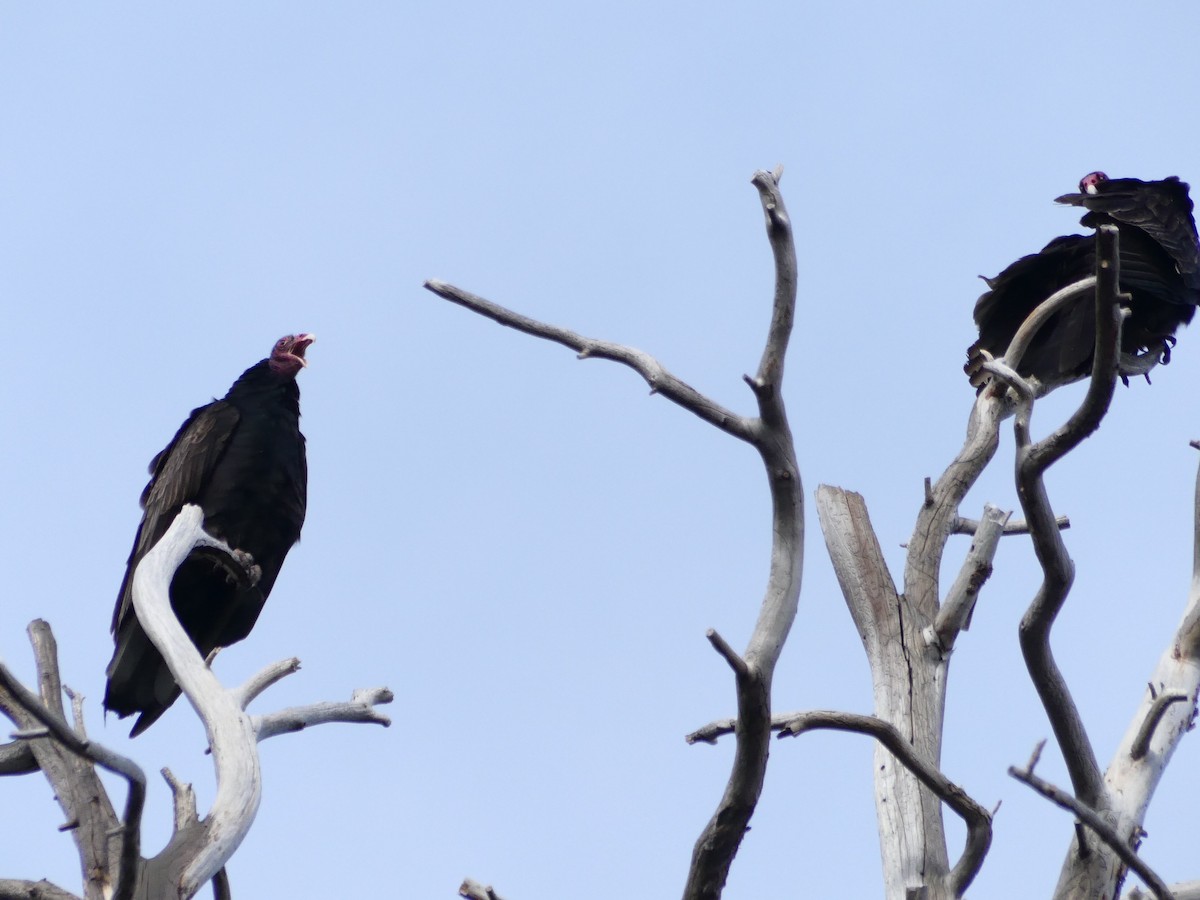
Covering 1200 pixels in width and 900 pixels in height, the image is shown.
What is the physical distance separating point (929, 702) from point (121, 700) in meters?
2.53

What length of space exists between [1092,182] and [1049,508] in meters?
3.53

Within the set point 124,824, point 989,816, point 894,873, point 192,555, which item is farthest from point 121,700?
point 989,816

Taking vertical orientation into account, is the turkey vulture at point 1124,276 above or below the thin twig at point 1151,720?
above

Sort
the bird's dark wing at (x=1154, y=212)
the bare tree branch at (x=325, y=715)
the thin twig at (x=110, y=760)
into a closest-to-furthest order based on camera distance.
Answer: the thin twig at (x=110, y=760) < the bare tree branch at (x=325, y=715) < the bird's dark wing at (x=1154, y=212)

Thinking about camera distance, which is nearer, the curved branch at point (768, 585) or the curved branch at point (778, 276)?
the curved branch at point (768, 585)

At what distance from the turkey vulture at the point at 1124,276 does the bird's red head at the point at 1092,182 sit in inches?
0.4

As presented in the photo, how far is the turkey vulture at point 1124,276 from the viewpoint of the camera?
5016 mm

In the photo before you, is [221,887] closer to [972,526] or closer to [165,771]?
[165,771]

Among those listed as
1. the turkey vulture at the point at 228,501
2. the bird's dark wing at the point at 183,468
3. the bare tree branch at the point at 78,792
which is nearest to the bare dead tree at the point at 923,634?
the bare tree branch at the point at 78,792

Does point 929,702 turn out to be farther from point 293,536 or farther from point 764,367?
point 293,536

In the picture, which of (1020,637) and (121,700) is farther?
(121,700)

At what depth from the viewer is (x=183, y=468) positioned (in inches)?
194

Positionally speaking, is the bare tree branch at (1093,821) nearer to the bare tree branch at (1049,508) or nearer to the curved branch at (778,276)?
the bare tree branch at (1049,508)

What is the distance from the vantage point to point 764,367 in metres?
2.66
